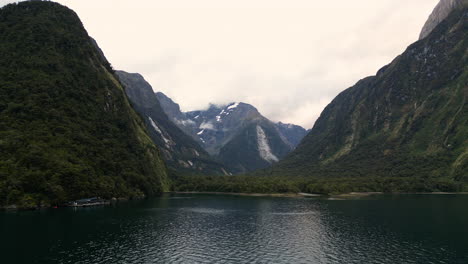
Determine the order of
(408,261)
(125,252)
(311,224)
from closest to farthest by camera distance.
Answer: (408,261)
(125,252)
(311,224)

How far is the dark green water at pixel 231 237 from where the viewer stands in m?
91.2

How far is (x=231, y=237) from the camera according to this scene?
117250mm

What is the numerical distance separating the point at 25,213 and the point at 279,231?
10817 centimetres

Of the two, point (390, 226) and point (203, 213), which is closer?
point (390, 226)

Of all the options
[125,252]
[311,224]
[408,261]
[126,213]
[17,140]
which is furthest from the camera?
[17,140]

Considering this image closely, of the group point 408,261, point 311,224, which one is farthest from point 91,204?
point 408,261

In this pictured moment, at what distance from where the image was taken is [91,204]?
190m

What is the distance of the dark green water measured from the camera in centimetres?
9125

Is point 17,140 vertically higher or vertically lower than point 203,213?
higher

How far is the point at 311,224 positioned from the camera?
143500mm

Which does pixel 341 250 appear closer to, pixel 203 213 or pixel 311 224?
pixel 311 224

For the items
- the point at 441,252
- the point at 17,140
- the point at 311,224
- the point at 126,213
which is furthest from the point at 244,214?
the point at 17,140

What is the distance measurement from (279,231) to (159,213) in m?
68.8

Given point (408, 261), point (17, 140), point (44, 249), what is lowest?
point (408, 261)
